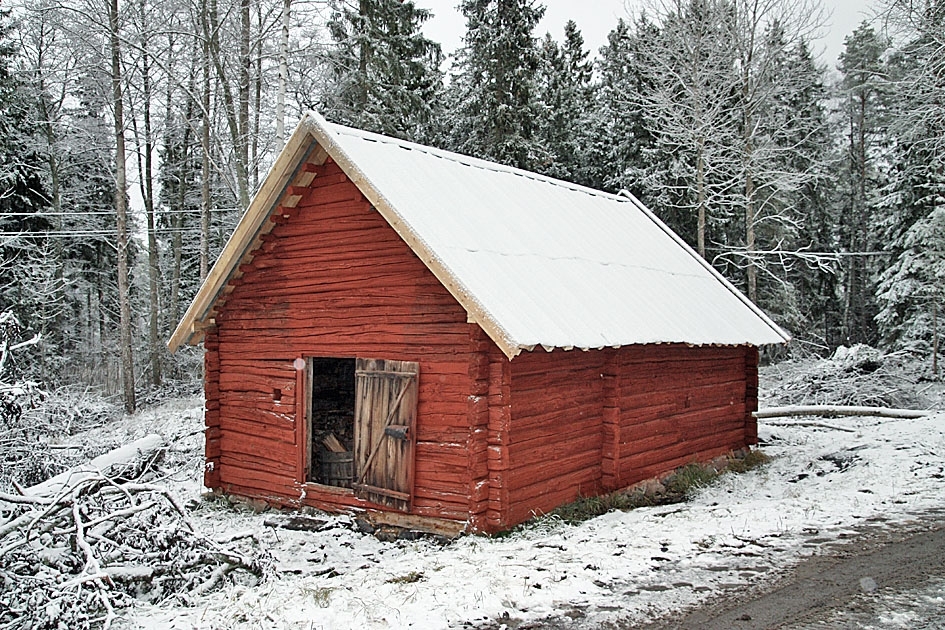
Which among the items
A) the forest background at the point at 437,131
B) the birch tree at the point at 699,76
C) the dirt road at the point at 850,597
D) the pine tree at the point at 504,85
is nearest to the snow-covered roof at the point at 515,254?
the dirt road at the point at 850,597

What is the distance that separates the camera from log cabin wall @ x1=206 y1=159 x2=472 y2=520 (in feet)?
31.7

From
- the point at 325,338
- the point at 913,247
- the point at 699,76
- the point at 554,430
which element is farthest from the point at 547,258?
the point at 913,247

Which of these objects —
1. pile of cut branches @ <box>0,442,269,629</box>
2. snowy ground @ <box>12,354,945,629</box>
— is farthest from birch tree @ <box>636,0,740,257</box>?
pile of cut branches @ <box>0,442,269,629</box>

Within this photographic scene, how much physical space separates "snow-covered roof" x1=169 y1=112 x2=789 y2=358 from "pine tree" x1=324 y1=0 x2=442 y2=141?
1282 centimetres

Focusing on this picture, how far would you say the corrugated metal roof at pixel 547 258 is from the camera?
933cm

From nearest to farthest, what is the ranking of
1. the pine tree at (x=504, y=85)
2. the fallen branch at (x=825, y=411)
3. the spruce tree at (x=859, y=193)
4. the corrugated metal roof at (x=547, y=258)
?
1. the corrugated metal roof at (x=547, y=258)
2. the fallen branch at (x=825, y=411)
3. the pine tree at (x=504, y=85)
4. the spruce tree at (x=859, y=193)

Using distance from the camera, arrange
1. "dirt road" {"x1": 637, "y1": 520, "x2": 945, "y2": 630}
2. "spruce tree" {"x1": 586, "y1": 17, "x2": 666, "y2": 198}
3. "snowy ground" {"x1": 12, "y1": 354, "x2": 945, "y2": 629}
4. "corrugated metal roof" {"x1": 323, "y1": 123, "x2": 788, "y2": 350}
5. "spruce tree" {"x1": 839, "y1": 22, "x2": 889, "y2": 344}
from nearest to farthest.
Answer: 1. "dirt road" {"x1": 637, "y1": 520, "x2": 945, "y2": 630}
2. "snowy ground" {"x1": 12, "y1": 354, "x2": 945, "y2": 629}
3. "corrugated metal roof" {"x1": 323, "y1": 123, "x2": 788, "y2": 350}
4. "spruce tree" {"x1": 586, "y1": 17, "x2": 666, "y2": 198}
5. "spruce tree" {"x1": 839, "y1": 22, "x2": 889, "y2": 344}

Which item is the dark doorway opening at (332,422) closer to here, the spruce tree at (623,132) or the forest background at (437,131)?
the forest background at (437,131)

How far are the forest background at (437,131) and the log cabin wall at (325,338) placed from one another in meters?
7.33

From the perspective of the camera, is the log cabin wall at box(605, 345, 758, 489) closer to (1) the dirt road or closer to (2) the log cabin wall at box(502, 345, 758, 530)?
(2) the log cabin wall at box(502, 345, 758, 530)

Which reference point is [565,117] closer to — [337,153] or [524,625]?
[337,153]

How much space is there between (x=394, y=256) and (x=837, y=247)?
1378 inches

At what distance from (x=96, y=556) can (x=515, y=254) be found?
6322mm

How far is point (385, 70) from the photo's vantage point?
26.7 m
